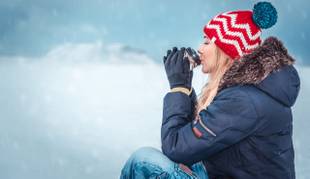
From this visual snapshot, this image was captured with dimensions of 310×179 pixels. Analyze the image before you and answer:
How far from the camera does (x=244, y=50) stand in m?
2.47

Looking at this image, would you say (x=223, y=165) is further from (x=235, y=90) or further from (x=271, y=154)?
(x=235, y=90)

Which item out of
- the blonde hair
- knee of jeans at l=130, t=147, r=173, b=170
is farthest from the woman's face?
knee of jeans at l=130, t=147, r=173, b=170

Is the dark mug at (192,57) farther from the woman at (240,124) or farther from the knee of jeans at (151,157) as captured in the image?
the knee of jeans at (151,157)

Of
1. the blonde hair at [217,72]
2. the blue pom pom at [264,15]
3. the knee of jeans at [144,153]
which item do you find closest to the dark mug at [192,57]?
the blonde hair at [217,72]

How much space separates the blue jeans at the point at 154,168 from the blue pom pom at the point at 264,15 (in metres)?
0.82

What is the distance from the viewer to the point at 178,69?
2.54 meters

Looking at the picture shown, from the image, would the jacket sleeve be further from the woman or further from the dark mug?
the dark mug

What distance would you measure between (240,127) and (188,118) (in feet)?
1.19

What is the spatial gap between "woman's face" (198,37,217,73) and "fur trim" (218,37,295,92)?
28cm

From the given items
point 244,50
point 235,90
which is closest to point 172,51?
point 244,50

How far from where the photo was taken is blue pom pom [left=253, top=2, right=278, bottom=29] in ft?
7.96

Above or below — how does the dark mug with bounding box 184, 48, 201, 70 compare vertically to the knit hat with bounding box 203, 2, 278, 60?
below

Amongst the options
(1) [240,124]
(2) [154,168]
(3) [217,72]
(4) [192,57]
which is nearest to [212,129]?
(1) [240,124]

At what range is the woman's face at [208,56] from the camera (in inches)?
99.2
